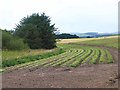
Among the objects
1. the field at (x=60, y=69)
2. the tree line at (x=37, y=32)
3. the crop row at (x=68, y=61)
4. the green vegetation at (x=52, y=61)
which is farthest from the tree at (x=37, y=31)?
the field at (x=60, y=69)

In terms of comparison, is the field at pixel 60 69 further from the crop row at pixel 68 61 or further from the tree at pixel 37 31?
the tree at pixel 37 31

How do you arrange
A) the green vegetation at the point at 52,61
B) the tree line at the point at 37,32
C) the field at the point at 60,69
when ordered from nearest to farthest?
the field at the point at 60,69
the green vegetation at the point at 52,61
the tree line at the point at 37,32

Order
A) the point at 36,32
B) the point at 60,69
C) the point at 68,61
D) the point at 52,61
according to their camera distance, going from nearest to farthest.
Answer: the point at 60,69
the point at 68,61
the point at 52,61
the point at 36,32

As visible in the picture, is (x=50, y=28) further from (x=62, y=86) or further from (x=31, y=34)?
(x=62, y=86)

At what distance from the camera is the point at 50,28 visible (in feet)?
211

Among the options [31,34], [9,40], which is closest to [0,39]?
[9,40]

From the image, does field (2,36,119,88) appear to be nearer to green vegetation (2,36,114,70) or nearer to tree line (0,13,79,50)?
green vegetation (2,36,114,70)

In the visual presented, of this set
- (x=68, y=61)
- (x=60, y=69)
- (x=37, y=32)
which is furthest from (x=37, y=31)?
(x=60, y=69)

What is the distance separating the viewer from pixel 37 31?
199 feet

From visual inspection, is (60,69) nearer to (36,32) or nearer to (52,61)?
(52,61)

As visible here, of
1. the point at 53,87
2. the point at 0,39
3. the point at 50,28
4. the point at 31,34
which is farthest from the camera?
the point at 50,28

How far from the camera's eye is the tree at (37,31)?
6027 cm

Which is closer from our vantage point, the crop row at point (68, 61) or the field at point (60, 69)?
the field at point (60, 69)

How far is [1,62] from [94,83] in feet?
46.0
